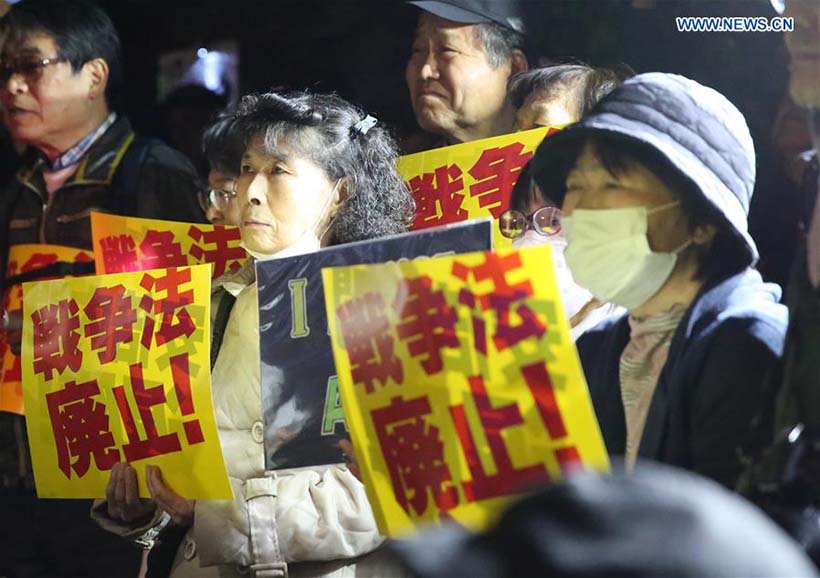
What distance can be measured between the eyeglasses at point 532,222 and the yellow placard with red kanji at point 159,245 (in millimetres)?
689

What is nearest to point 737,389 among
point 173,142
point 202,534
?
point 202,534

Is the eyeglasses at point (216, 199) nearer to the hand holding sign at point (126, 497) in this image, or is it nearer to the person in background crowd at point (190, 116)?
the person in background crowd at point (190, 116)

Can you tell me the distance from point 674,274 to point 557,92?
0.54 metres

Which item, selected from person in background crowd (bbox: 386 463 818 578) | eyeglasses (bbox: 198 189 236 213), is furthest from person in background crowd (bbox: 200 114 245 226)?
person in background crowd (bbox: 386 463 818 578)

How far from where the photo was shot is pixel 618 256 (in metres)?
2.63

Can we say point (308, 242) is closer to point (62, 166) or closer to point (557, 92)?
point (557, 92)

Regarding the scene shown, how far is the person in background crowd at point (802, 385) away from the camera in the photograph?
233cm

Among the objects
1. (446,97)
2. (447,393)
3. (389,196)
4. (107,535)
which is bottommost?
(107,535)

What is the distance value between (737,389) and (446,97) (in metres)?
1.00

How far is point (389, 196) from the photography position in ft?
10.0

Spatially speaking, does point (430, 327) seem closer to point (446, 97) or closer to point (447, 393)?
point (447, 393)

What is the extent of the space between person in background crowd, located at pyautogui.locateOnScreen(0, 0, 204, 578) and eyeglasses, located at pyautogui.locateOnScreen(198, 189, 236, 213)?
0.09 metres

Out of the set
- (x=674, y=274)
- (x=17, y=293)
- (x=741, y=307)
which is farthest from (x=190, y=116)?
(x=741, y=307)

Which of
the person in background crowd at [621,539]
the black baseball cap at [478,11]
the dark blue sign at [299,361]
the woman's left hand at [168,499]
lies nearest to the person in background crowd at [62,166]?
the woman's left hand at [168,499]
